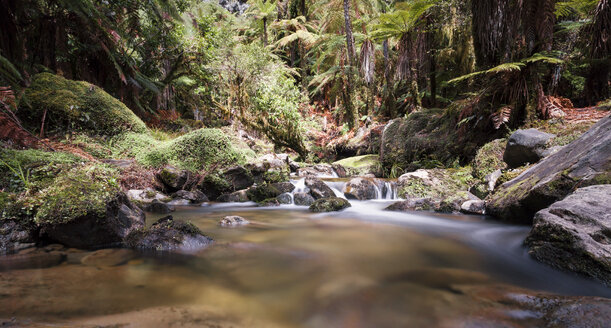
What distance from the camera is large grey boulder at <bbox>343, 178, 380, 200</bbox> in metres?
6.87

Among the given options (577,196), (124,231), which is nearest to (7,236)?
(124,231)

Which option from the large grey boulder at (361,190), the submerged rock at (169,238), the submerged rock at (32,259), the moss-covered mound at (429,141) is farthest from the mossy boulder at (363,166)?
the submerged rock at (32,259)

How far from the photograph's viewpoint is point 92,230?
265cm

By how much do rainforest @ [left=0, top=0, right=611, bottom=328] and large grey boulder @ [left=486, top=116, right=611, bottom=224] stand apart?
1.0 inches

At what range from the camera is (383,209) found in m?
5.59

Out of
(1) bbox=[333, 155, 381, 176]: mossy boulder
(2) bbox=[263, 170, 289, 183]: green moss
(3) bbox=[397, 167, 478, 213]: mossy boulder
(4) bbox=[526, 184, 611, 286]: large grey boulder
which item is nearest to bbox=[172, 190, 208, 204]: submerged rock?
(2) bbox=[263, 170, 289, 183]: green moss

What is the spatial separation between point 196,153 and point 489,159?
724cm

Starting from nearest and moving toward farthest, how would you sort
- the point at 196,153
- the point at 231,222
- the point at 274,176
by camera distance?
the point at 231,222
the point at 196,153
the point at 274,176

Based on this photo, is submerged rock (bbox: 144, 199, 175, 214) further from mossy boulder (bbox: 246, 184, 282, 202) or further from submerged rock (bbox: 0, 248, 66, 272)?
submerged rock (bbox: 0, 248, 66, 272)

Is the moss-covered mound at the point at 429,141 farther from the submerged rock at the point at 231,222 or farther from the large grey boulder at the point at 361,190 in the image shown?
the submerged rock at the point at 231,222

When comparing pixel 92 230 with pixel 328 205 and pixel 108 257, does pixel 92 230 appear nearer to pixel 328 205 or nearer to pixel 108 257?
pixel 108 257

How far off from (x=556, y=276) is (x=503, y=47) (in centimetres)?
586

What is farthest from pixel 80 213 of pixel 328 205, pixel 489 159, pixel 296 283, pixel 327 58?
pixel 327 58

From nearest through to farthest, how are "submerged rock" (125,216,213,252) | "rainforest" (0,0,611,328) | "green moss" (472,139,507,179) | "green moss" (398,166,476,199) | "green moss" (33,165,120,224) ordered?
1. "rainforest" (0,0,611,328)
2. "green moss" (33,165,120,224)
3. "submerged rock" (125,216,213,252)
4. "green moss" (472,139,507,179)
5. "green moss" (398,166,476,199)
